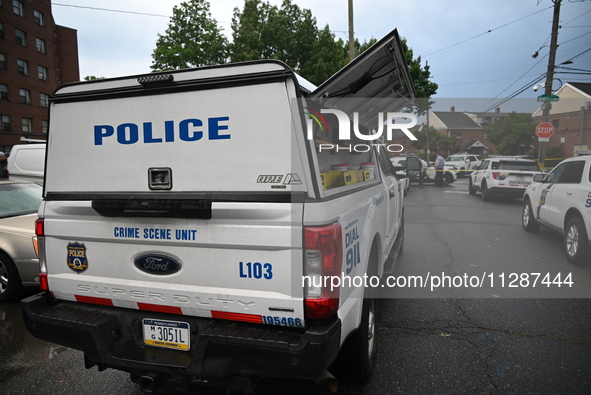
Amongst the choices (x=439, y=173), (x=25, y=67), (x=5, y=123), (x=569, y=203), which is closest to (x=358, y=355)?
(x=569, y=203)

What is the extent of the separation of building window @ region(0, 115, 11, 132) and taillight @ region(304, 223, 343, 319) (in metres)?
38.8

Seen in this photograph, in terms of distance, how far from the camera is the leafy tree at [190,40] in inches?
887

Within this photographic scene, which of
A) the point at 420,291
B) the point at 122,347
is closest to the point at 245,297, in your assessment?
the point at 122,347

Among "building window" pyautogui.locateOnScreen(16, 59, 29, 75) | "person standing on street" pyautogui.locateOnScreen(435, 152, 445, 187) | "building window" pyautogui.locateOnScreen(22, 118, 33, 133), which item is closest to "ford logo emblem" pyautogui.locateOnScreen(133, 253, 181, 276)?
"person standing on street" pyautogui.locateOnScreen(435, 152, 445, 187)

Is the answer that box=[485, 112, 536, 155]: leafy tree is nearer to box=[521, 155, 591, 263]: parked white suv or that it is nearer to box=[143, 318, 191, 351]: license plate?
box=[521, 155, 591, 263]: parked white suv

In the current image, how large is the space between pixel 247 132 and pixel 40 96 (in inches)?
1643

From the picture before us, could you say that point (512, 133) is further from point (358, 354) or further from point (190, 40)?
point (358, 354)

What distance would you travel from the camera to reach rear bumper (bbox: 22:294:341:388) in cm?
214

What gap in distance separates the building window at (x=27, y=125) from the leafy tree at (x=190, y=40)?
58.8 feet

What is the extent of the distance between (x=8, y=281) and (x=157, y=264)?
3.50 m

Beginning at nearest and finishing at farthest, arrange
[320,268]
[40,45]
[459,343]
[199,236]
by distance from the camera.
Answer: [320,268]
[199,236]
[459,343]
[40,45]

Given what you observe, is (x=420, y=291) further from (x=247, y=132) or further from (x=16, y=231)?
(x=16, y=231)

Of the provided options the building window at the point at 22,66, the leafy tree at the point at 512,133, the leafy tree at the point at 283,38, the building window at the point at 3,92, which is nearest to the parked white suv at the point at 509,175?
the leafy tree at the point at 283,38

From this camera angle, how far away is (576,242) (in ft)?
19.9
